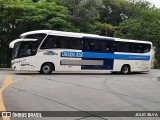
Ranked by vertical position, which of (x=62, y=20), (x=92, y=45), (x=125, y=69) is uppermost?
(x=62, y=20)

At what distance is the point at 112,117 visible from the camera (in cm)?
777

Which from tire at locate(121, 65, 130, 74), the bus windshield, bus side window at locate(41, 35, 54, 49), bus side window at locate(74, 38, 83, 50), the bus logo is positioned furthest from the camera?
tire at locate(121, 65, 130, 74)

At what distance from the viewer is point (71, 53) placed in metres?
21.8

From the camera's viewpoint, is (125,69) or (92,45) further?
(125,69)

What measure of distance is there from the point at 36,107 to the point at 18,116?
48.9 inches

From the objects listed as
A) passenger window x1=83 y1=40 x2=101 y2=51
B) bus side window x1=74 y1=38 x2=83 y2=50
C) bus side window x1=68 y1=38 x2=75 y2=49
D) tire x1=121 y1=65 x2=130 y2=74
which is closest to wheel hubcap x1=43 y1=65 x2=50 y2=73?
bus side window x1=68 y1=38 x2=75 y2=49

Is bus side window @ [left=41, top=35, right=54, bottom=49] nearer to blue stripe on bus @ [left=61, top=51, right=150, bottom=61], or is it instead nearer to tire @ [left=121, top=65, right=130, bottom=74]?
blue stripe on bus @ [left=61, top=51, right=150, bottom=61]

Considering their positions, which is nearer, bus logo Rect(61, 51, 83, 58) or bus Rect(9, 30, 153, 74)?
bus Rect(9, 30, 153, 74)

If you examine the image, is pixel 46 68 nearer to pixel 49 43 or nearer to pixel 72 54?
pixel 49 43

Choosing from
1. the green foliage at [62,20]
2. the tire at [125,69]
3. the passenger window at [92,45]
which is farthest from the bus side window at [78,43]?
the green foliage at [62,20]

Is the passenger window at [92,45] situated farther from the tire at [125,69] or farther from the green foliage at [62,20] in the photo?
the green foliage at [62,20]

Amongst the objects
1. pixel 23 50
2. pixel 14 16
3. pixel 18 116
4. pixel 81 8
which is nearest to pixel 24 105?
pixel 18 116

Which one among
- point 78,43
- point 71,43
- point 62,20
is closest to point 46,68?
point 71,43

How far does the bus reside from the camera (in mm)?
20609
